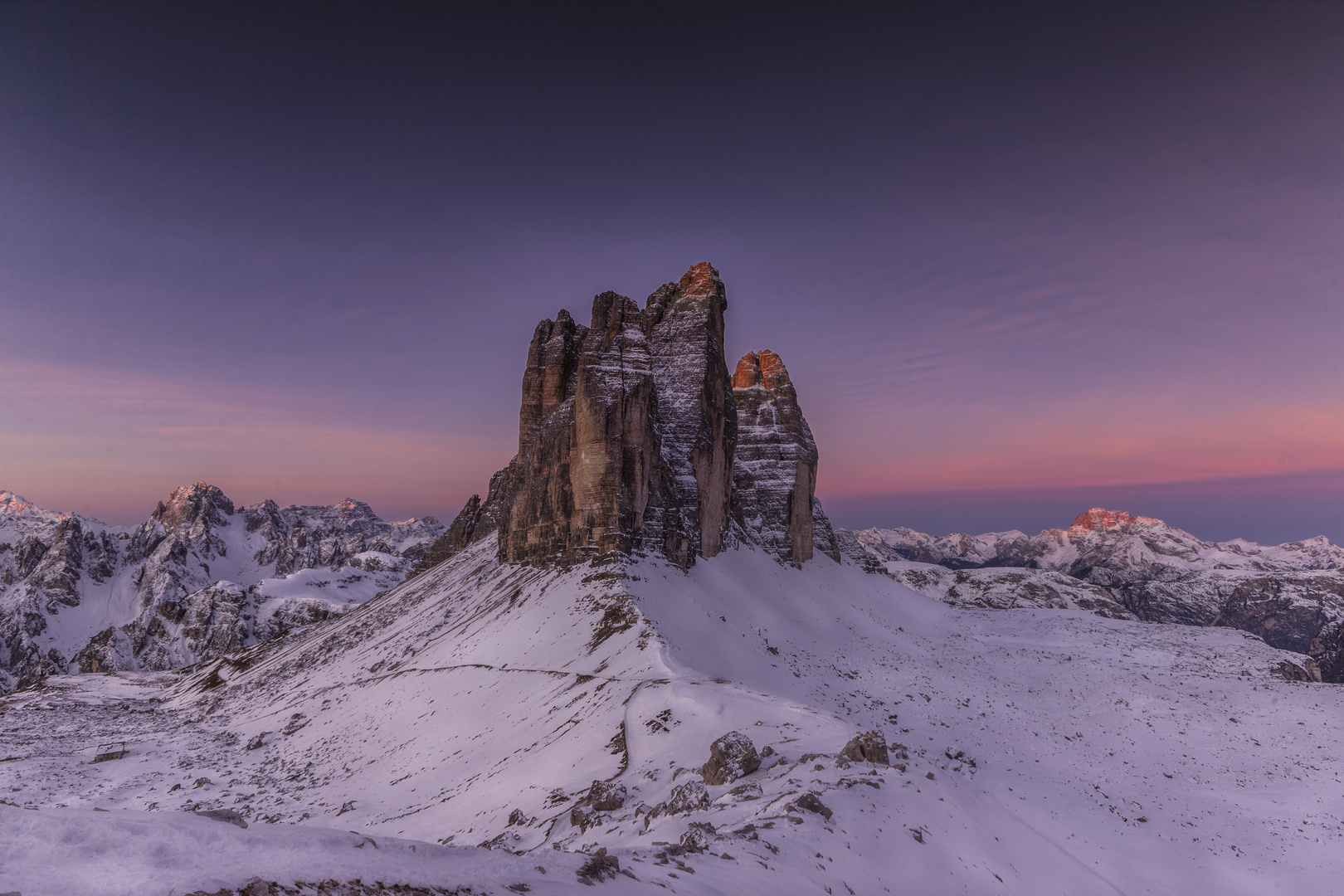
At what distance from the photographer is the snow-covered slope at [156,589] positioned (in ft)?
390

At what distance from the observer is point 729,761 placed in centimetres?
1784

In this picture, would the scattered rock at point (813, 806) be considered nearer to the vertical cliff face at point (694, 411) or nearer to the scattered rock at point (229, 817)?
the scattered rock at point (229, 817)

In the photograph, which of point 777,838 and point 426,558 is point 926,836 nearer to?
point 777,838

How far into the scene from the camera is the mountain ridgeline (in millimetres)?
47344

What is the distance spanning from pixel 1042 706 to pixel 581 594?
96.7ft

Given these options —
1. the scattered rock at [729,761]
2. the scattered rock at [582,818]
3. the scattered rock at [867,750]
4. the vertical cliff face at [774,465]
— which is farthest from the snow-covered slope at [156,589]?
the scattered rock at [867,750]

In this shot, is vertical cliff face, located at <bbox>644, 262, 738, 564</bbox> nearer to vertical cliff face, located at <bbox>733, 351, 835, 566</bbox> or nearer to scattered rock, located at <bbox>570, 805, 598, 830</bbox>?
vertical cliff face, located at <bbox>733, 351, 835, 566</bbox>

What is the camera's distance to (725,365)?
6762cm

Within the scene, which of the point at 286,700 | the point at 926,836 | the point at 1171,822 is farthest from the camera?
the point at 286,700

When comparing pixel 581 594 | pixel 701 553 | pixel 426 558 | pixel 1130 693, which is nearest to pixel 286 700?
pixel 581 594

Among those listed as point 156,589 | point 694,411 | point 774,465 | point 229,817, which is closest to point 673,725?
point 229,817

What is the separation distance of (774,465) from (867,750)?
60.6 metres

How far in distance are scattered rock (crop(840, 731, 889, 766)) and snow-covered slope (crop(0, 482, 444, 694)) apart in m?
118

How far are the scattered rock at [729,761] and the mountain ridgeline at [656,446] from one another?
87.1 feet
